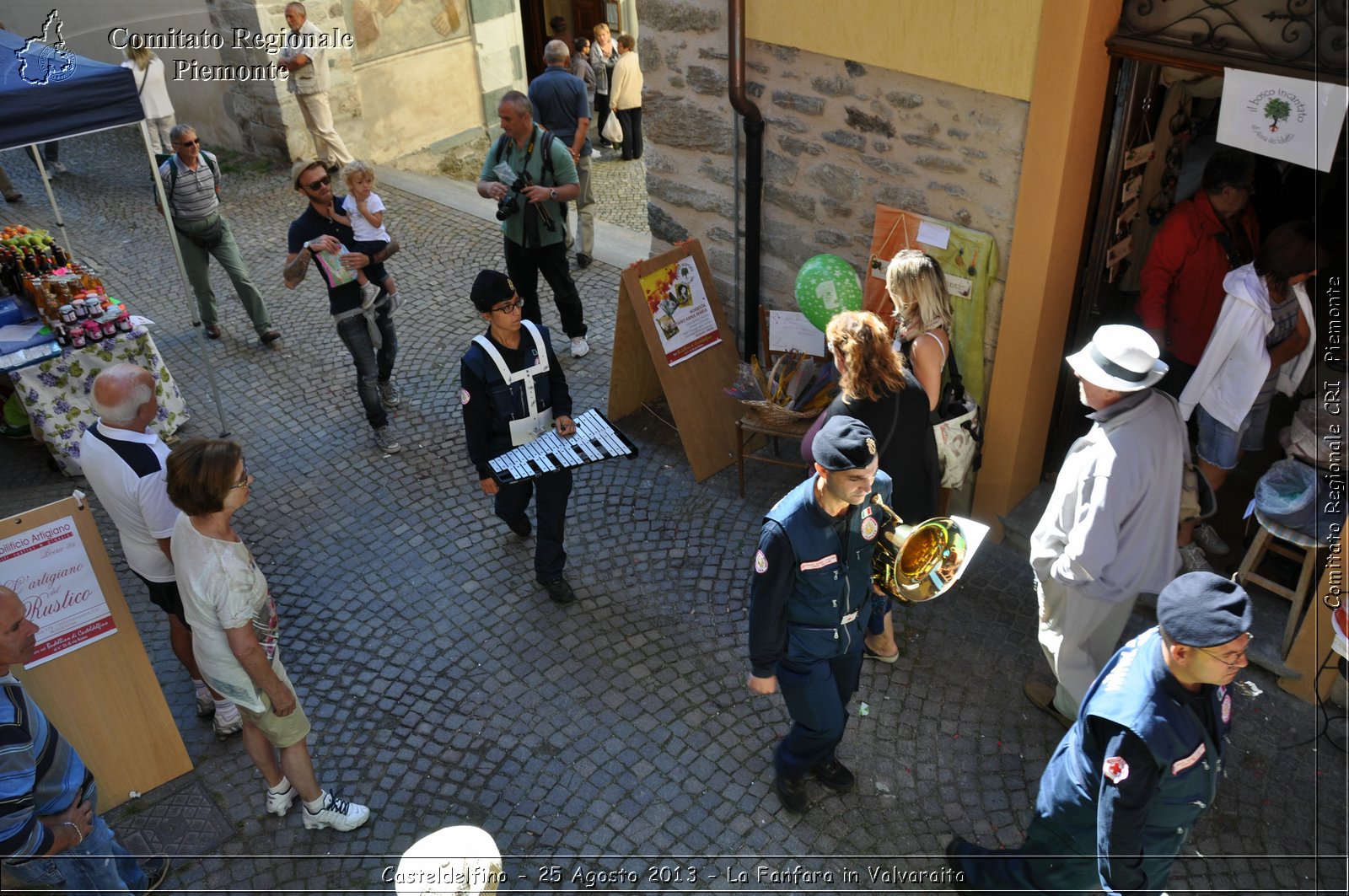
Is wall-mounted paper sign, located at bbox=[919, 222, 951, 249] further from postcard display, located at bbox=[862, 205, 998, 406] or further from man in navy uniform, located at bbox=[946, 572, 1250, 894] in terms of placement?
man in navy uniform, located at bbox=[946, 572, 1250, 894]

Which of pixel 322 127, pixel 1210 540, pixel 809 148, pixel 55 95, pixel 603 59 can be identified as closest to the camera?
pixel 1210 540

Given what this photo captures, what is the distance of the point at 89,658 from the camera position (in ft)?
15.0

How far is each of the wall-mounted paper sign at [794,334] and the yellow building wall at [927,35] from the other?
5.07 feet

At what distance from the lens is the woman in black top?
4.66m

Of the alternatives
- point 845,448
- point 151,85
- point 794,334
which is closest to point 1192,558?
point 794,334

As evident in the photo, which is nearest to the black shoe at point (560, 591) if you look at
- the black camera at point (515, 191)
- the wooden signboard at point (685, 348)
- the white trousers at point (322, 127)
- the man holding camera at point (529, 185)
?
the wooden signboard at point (685, 348)

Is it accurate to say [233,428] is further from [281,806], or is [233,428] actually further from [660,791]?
[660,791]

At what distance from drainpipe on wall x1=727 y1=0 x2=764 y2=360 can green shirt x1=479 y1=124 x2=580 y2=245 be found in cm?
136

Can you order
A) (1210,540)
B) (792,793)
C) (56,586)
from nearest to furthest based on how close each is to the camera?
(56,586)
(792,793)
(1210,540)

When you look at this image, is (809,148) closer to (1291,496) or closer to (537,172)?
(537,172)

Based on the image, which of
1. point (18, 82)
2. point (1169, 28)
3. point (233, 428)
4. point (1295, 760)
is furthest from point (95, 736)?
point (1169, 28)

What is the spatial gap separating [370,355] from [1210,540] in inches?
207

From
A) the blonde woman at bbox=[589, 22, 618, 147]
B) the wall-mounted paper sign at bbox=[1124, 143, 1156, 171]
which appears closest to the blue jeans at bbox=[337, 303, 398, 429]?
the wall-mounted paper sign at bbox=[1124, 143, 1156, 171]

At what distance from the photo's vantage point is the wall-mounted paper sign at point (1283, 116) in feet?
14.1
